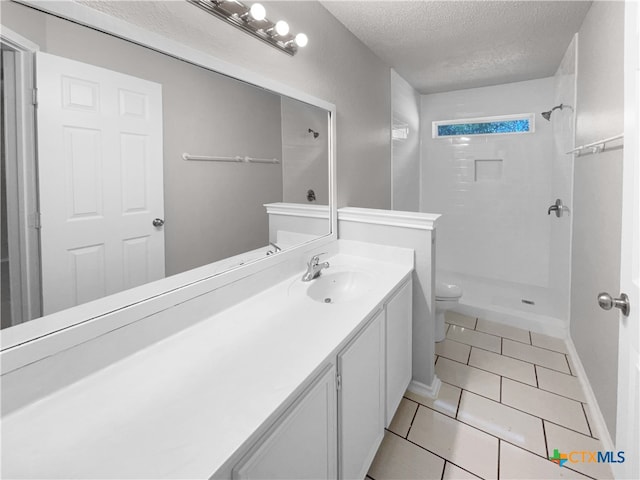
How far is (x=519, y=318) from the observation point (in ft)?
9.16

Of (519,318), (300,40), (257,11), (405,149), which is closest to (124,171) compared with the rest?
(257,11)

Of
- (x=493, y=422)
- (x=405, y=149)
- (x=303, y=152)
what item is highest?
(x=405, y=149)

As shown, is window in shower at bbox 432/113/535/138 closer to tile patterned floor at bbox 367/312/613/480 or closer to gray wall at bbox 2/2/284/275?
tile patterned floor at bbox 367/312/613/480

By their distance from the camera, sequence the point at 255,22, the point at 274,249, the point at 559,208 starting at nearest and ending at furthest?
the point at 255,22 → the point at 274,249 → the point at 559,208

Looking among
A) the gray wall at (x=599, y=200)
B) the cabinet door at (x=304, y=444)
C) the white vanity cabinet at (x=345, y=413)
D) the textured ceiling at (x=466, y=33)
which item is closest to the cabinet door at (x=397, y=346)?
the white vanity cabinet at (x=345, y=413)

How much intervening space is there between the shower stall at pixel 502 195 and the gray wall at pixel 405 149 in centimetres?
21

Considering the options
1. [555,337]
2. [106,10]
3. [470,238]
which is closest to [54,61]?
[106,10]

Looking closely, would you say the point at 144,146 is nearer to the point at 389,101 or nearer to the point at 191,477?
the point at 191,477

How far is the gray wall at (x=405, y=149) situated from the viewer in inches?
121

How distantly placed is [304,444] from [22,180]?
993 mm

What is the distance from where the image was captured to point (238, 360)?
97 centimetres

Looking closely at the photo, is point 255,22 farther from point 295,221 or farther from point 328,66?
point 295,221

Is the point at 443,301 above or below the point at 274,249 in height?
below

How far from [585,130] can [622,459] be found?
1.93 m
